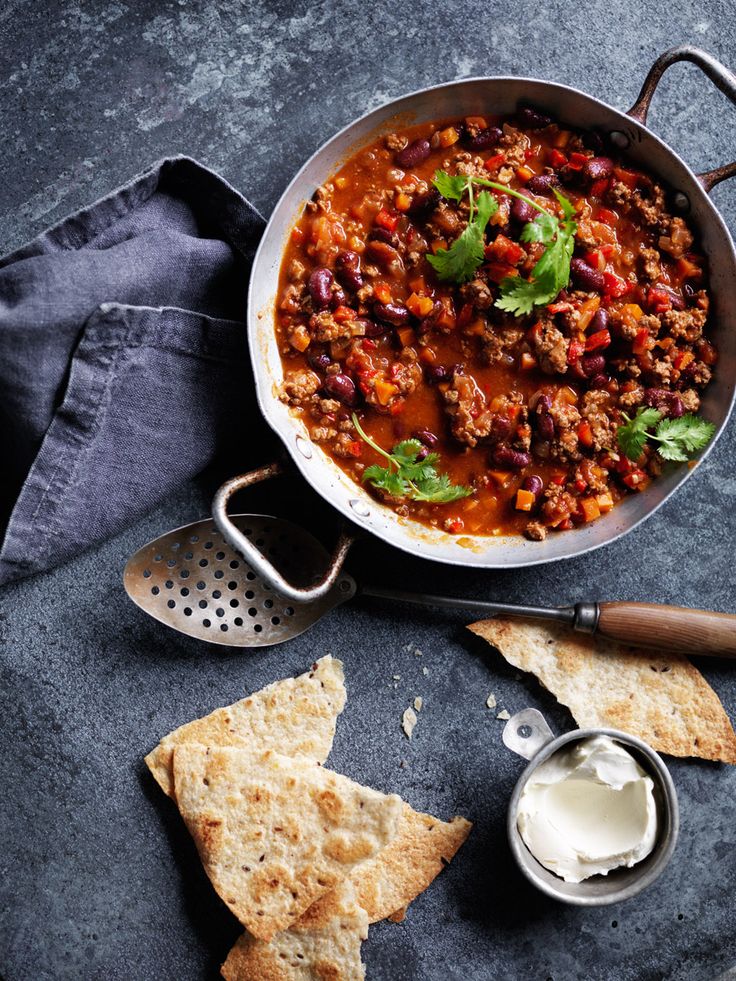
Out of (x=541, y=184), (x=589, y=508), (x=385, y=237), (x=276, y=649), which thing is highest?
(x=541, y=184)

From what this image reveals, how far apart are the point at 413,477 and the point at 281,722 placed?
110 centimetres

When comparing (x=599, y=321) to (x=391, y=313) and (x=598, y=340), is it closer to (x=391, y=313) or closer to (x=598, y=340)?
(x=598, y=340)

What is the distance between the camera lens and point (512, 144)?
3.36 meters

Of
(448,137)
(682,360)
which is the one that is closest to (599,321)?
(682,360)

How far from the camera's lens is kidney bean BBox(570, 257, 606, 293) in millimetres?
3232

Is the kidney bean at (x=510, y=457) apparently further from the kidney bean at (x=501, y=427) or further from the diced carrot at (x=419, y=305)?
the diced carrot at (x=419, y=305)

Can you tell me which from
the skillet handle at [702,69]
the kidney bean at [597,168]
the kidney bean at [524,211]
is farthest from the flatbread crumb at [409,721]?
the skillet handle at [702,69]

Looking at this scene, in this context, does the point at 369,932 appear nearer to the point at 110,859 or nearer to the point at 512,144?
the point at 110,859

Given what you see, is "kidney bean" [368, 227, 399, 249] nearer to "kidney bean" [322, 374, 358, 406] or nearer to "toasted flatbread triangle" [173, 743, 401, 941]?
"kidney bean" [322, 374, 358, 406]

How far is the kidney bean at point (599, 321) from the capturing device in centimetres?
325

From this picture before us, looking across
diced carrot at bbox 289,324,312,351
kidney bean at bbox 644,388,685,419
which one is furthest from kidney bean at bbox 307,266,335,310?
kidney bean at bbox 644,388,685,419

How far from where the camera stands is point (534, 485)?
3.31 m

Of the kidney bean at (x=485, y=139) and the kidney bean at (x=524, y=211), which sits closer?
the kidney bean at (x=524, y=211)

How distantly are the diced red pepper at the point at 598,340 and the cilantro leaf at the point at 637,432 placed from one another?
11.3 inches
